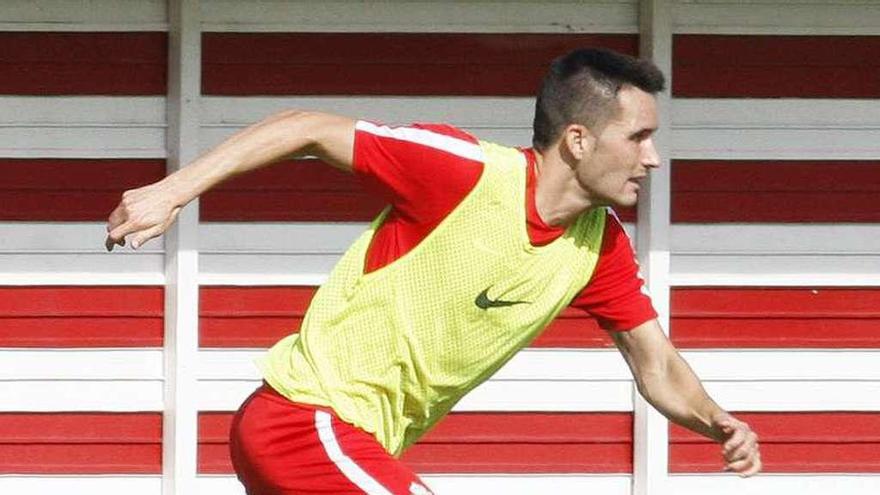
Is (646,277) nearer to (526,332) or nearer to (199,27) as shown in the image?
(199,27)

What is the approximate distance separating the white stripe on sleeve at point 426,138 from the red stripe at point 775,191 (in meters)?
3.60

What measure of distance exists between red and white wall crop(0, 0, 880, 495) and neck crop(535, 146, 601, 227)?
321 cm

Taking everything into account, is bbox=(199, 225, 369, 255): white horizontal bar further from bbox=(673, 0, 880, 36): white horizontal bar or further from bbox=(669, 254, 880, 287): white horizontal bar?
bbox=(673, 0, 880, 36): white horizontal bar

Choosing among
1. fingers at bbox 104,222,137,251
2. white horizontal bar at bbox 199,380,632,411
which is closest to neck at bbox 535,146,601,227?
fingers at bbox 104,222,137,251

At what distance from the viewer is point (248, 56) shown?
8.76 m

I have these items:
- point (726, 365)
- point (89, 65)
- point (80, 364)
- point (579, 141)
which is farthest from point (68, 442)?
point (579, 141)

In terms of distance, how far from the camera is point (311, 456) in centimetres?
540

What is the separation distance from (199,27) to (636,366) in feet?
10.6

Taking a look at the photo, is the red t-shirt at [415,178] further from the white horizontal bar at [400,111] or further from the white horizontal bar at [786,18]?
the white horizontal bar at [786,18]

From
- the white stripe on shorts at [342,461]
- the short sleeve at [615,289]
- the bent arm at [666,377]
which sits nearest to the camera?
the white stripe on shorts at [342,461]

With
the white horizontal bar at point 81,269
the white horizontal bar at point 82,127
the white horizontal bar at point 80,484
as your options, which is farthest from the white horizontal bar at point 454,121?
the white horizontal bar at point 80,484

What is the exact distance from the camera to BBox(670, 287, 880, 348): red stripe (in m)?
9.02

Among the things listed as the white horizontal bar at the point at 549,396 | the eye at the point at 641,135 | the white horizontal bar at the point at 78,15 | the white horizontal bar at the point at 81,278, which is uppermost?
the white horizontal bar at the point at 78,15

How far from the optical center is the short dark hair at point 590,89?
5.63 m
